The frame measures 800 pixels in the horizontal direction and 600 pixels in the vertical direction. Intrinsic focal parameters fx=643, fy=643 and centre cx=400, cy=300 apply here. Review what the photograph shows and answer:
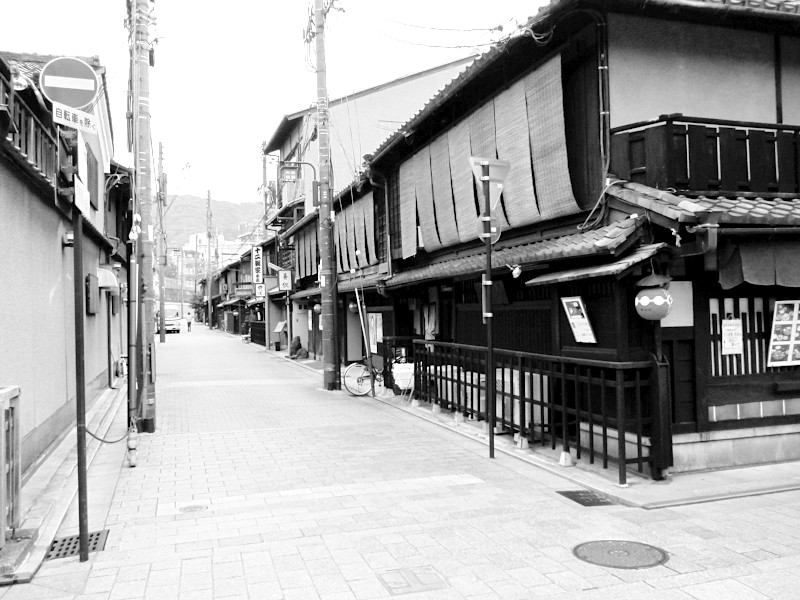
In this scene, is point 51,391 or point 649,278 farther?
point 51,391

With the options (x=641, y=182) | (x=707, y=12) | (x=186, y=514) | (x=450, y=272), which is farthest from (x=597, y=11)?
(x=186, y=514)

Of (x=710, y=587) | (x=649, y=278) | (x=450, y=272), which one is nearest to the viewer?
(x=710, y=587)

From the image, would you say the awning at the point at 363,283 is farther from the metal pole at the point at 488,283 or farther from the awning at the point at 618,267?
the awning at the point at 618,267

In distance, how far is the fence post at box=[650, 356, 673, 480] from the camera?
290 inches

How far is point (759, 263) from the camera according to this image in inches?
293

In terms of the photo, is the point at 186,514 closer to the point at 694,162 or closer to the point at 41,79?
the point at 41,79

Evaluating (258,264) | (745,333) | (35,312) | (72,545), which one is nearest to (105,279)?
(35,312)

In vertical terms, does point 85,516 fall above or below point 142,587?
above

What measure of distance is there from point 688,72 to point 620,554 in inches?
263

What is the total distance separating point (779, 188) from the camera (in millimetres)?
8352

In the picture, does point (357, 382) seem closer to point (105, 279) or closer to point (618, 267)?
point (105, 279)

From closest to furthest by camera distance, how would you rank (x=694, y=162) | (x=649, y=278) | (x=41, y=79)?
1. (x=41, y=79)
2. (x=649, y=278)
3. (x=694, y=162)

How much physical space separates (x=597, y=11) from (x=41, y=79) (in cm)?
650

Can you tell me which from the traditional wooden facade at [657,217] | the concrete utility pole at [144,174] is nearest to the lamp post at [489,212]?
the traditional wooden facade at [657,217]
